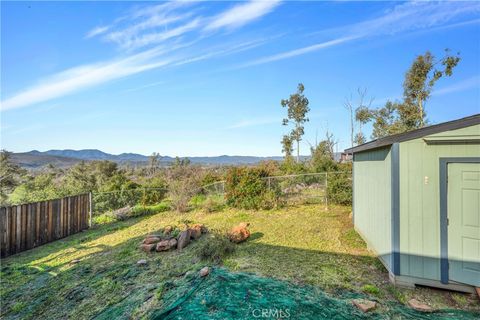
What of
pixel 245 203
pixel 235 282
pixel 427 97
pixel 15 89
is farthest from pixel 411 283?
pixel 427 97

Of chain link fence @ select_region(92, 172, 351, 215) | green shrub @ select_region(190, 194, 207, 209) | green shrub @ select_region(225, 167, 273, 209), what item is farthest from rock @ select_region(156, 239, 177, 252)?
chain link fence @ select_region(92, 172, 351, 215)

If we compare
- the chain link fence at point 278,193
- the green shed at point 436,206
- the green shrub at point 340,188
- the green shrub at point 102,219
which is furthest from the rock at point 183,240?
the green shrub at point 340,188

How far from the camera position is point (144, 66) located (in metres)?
8.65

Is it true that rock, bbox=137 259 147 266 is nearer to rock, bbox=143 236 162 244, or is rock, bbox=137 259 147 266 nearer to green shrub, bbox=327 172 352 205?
rock, bbox=143 236 162 244

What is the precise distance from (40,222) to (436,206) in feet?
32.0

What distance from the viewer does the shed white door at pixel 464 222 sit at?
11.0ft

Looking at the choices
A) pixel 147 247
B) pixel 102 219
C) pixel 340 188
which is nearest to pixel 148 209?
pixel 102 219

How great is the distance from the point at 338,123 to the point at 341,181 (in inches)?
626

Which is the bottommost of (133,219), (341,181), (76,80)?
(133,219)

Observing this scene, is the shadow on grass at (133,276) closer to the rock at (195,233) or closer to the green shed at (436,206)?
the rock at (195,233)

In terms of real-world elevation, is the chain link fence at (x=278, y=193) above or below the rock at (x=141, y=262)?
above

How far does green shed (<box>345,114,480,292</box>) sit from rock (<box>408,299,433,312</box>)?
1.61 ft

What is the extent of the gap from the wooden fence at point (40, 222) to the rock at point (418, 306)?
8.96m

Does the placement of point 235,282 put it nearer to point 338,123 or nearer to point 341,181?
point 341,181
